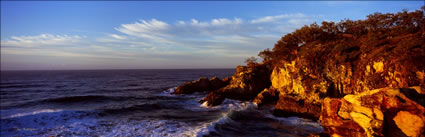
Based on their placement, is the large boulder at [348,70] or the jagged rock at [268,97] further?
the jagged rock at [268,97]

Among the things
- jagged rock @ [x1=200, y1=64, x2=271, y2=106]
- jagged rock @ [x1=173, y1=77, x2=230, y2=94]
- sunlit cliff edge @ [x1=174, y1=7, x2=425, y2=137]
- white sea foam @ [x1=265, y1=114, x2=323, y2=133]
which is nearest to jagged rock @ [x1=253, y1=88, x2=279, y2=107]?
sunlit cliff edge @ [x1=174, y1=7, x2=425, y2=137]

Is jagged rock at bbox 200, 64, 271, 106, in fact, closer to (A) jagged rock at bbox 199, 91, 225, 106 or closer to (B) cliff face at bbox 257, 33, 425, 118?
(A) jagged rock at bbox 199, 91, 225, 106

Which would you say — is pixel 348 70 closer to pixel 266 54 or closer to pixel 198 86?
pixel 266 54

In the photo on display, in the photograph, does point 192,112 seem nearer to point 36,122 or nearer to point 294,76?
point 294,76

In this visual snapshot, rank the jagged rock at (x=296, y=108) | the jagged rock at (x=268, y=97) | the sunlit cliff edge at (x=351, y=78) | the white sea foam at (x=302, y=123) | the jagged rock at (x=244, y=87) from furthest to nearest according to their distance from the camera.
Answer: the jagged rock at (x=244, y=87) → the jagged rock at (x=268, y=97) → the jagged rock at (x=296, y=108) → the white sea foam at (x=302, y=123) → the sunlit cliff edge at (x=351, y=78)

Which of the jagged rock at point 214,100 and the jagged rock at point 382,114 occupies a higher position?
the jagged rock at point 382,114

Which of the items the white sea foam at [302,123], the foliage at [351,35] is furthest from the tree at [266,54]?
the white sea foam at [302,123]

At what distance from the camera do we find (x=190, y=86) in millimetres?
40250

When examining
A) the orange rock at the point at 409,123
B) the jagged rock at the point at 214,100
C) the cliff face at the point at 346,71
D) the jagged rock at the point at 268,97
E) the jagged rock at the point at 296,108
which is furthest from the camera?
the jagged rock at the point at 214,100

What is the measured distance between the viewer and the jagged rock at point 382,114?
9.00 metres

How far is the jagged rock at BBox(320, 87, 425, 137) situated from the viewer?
354 inches

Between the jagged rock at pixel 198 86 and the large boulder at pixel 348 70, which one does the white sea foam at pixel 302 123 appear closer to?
the large boulder at pixel 348 70

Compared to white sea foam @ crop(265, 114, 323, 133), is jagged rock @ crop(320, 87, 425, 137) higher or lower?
higher

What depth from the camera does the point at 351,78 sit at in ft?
63.4
